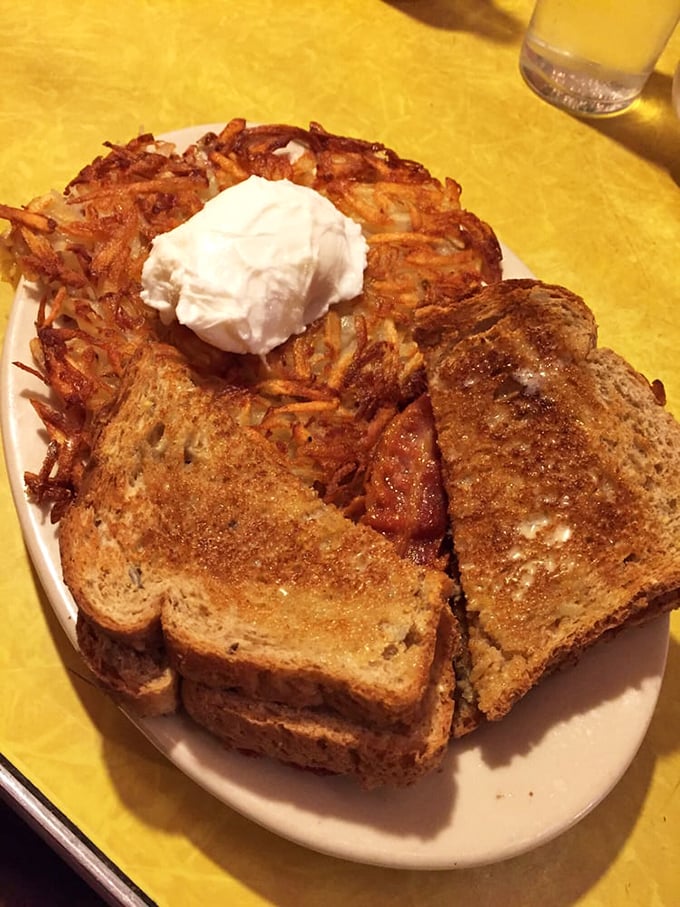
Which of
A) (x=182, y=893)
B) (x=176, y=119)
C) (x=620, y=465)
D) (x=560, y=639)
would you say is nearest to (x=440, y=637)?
(x=560, y=639)

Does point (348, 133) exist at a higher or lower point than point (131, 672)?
higher

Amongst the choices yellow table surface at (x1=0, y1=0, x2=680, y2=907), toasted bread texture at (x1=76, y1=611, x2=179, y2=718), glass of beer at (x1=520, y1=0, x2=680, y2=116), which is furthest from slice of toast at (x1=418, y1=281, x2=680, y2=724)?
glass of beer at (x1=520, y1=0, x2=680, y2=116)

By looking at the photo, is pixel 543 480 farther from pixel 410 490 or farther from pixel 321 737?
pixel 321 737

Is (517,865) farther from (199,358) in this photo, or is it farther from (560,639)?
(199,358)

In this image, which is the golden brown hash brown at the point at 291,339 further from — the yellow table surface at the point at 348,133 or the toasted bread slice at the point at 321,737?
the toasted bread slice at the point at 321,737

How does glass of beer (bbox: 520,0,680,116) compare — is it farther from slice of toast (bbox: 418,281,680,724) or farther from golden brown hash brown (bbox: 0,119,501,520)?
slice of toast (bbox: 418,281,680,724)

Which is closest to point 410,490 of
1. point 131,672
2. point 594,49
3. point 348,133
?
point 131,672
